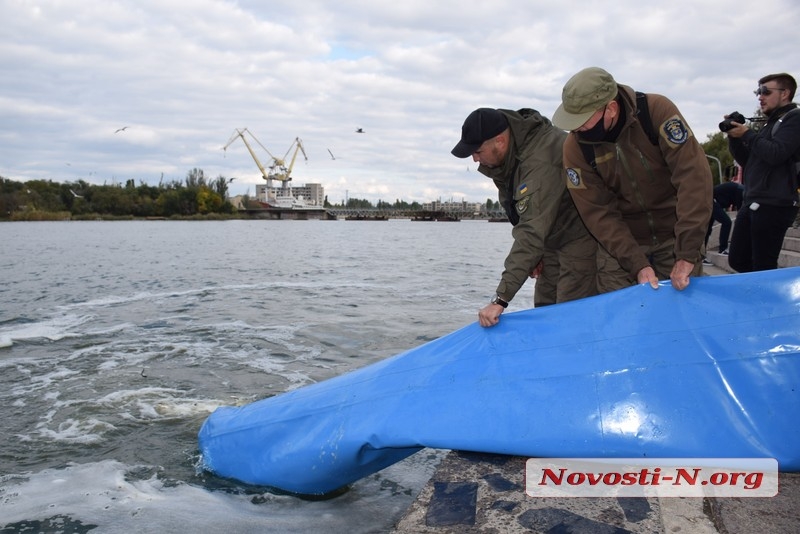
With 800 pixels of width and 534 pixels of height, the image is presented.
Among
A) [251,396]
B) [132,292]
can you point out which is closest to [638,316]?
[251,396]

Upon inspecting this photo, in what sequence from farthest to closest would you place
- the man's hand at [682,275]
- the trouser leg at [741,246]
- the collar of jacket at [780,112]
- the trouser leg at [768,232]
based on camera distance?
1. the trouser leg at [741,246]
2. the trouser leg at [768,232]
3. the collar of jacket at [780,112]
4. the man's hand at [682,275]

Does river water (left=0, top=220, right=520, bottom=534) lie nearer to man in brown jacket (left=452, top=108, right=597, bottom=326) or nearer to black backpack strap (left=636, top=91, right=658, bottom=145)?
man in brown jacket (left=452, top=108, right=597, bottom=326)

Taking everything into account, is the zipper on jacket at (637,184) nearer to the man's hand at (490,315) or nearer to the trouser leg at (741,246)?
the man's hand at (490,315)

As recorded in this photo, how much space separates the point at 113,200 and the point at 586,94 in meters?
139

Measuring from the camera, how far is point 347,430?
3354 millimetres

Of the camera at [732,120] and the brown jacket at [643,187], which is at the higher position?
the camera at [732,120]

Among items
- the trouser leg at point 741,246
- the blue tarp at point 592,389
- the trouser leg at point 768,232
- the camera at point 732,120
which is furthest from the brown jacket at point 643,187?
the trouser leg at point 741,246

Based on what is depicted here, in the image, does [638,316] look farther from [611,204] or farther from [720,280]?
[611,204]

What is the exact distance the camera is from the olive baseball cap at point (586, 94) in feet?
10.8

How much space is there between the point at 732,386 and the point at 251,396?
5066 mm

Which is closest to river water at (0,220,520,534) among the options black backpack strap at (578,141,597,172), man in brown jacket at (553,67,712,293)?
man in brown jacket at (553,67,712,293)

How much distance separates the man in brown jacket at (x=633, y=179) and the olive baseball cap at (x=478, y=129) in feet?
1.46

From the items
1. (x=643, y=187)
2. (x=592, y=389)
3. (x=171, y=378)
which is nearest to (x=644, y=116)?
(x=643, y=187)

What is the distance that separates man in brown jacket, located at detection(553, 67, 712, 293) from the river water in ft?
7.10
